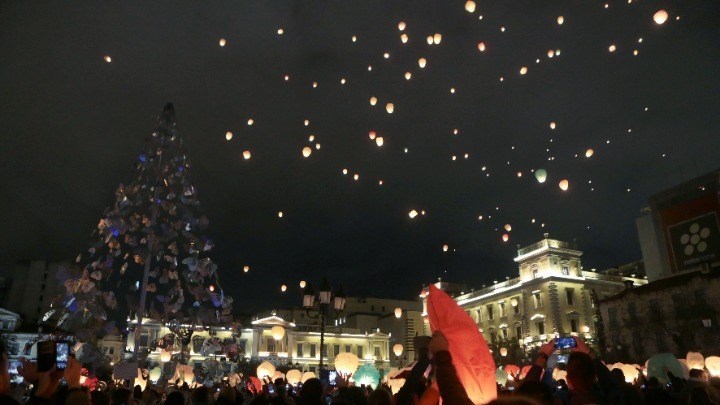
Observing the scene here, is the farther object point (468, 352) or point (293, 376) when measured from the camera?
point (293, 376)

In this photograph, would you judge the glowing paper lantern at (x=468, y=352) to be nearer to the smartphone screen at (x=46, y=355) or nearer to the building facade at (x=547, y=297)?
the smartphone screen at (x=46, y=355)

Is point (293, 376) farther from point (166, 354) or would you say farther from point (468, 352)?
point (468, 352)

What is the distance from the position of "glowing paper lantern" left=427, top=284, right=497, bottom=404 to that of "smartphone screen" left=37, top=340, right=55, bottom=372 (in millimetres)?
3271

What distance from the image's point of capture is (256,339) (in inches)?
2675

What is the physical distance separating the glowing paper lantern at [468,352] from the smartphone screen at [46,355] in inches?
129

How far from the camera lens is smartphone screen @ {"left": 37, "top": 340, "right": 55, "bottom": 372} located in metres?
4.38

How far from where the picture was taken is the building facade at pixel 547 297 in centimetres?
5247

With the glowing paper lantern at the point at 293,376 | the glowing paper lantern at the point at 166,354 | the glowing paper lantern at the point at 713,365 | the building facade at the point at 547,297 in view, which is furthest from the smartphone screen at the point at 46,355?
the building facade at the point at 547,297

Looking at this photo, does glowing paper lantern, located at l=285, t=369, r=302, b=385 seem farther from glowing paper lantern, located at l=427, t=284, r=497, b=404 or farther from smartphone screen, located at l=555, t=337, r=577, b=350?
glowing paper lantern, located at l=427, t=284, r=497, b=404

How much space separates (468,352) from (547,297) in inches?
2097

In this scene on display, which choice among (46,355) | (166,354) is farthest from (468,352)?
(166,354)

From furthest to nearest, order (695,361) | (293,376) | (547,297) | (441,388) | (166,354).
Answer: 1. (547,297)
2. (293,376)
3. (166,354)
4. (695,361)
5. (441,388)

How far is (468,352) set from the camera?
4.12m

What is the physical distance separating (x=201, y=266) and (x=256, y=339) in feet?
→ 191
